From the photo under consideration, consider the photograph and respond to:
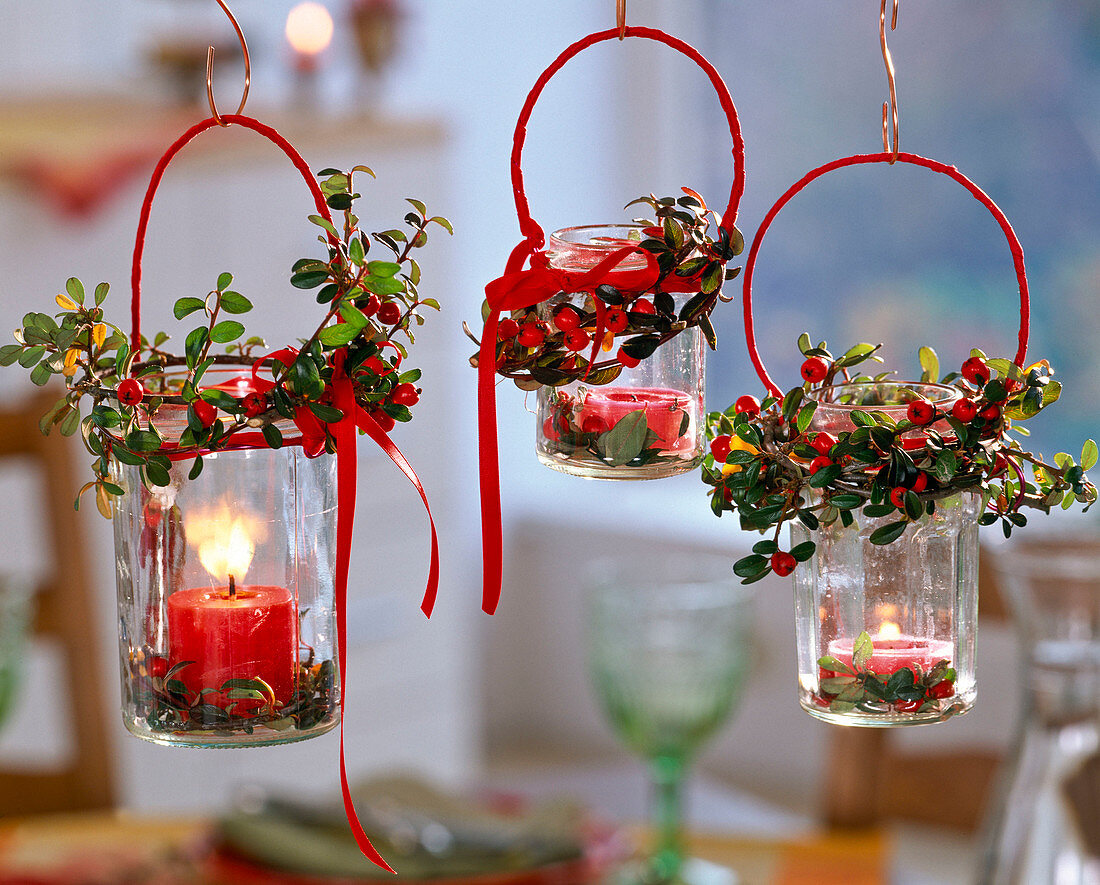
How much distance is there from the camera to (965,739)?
7.20 ft

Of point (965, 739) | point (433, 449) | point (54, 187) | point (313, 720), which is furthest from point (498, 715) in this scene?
point (313, 720)

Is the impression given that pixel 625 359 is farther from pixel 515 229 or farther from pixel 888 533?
pixel 515 229

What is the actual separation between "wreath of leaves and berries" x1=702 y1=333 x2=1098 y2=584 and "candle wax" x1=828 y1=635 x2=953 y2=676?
0.04m

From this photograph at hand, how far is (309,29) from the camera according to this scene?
239 cm

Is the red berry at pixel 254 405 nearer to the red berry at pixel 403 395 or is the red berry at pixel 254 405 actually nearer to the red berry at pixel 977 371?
the red berry at pixel 403 395

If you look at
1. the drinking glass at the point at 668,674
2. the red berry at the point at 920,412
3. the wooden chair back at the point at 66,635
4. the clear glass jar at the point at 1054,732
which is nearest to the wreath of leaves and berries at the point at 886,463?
the red berry at the point at 920,412

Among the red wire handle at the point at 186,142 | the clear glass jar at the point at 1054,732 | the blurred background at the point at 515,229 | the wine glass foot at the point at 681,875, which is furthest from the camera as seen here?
the blurred background at the point at 515,229

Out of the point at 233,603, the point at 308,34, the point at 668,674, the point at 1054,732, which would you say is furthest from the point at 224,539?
the point at 308,34

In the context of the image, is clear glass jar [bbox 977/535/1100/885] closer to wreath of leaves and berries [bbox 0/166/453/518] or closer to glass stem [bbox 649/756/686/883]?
glass stem [bbox 649/756/686/883]

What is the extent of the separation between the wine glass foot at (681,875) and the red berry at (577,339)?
800mm

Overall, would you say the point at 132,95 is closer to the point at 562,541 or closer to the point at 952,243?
the point at 562,541

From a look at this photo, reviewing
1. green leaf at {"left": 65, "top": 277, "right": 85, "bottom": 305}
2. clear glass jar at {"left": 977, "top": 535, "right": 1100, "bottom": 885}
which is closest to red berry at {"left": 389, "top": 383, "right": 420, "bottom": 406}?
green leaf at {"left": 65, "top": 277, "right": 85, "bottom": 305}

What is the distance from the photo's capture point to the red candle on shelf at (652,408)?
0.48 meters

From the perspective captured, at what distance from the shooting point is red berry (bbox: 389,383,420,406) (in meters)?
0.45
